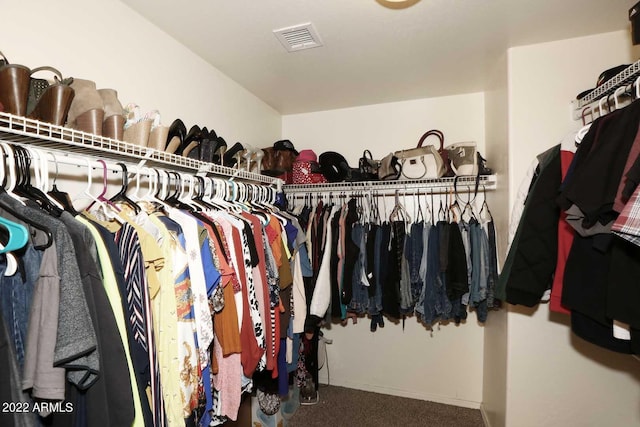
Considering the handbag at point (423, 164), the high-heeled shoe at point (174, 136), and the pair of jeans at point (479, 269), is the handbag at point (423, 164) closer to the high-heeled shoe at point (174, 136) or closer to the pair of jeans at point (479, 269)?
the pair of jeans at point (479, 269)

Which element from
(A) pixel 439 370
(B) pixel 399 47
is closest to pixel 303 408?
(A) pixel 439 370

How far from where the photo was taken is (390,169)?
2.29 m

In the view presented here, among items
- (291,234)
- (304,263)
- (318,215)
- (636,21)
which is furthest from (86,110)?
(636,21)

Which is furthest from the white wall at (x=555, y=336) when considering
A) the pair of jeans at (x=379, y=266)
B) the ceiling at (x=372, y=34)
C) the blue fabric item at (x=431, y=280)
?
the pair of jeans at (x=379, y=266)

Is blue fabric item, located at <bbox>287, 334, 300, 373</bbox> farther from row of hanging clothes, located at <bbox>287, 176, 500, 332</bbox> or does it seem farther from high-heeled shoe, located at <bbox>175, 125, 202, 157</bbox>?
high-heeled shoe, located at <bbox>175, 125, 202, 157</bbox>

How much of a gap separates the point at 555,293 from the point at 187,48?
2.18 meters

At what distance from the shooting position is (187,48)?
1.77m

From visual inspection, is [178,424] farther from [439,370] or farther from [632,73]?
[439,370]

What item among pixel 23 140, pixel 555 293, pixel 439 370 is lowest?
pixel 439 370

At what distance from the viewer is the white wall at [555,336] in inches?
66.1

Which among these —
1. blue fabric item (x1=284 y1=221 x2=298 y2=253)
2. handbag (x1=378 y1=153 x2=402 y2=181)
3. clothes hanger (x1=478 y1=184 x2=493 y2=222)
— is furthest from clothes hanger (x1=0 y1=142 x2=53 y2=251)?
clothes hanger (x1=478 y1=184 x2=493 y2=222)

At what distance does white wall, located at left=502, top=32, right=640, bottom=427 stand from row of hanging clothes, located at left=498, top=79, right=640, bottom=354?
27 centimetres

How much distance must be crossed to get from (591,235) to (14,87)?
1813 millimetres

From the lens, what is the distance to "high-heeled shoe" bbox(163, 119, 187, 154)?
1.37 m
